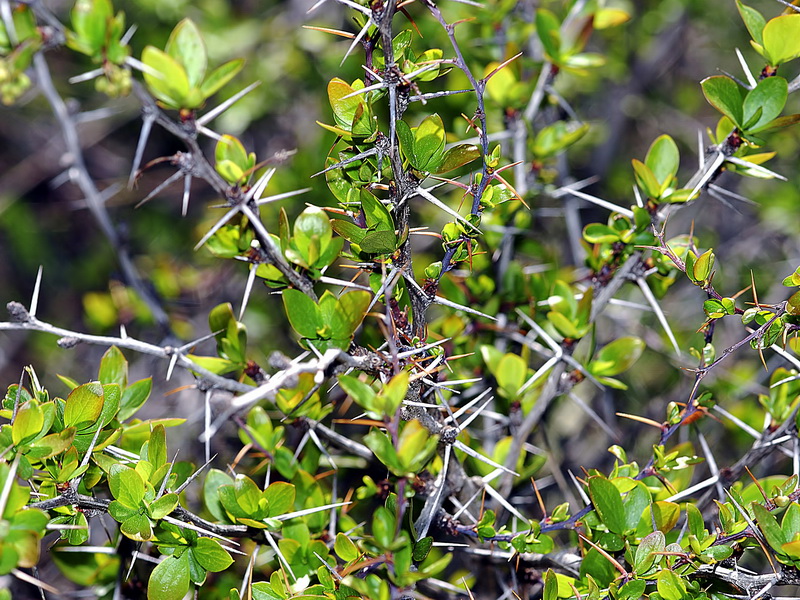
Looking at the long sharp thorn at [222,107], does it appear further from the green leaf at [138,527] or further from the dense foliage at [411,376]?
the green leaf at [138,527]

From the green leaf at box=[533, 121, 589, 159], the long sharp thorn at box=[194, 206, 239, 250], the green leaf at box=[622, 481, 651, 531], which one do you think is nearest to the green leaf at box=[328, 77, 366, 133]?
the long sharp thorn at box=[194, 206, 239, 250]

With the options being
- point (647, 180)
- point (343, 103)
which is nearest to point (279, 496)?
point (343, 103)

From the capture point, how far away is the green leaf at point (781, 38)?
1.01m

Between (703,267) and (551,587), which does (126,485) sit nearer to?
(551,587)

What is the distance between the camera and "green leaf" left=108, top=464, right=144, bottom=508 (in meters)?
0.93

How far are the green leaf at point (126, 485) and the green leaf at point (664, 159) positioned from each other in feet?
3.32

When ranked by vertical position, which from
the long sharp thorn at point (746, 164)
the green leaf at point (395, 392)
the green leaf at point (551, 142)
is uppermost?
the long sharp thorn at point (746, 164)

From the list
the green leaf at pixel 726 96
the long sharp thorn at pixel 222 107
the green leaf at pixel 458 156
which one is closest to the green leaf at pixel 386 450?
the green leaf at pixel 458 156

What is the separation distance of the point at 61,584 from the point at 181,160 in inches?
62.9

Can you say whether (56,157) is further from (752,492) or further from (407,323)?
(752,492)

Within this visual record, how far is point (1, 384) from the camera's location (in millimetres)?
2623

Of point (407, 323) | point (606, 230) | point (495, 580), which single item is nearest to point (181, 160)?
point (407, 323)

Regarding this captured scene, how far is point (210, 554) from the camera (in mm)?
979

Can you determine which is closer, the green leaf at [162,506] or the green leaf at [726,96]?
the green leaf at [162,506]
